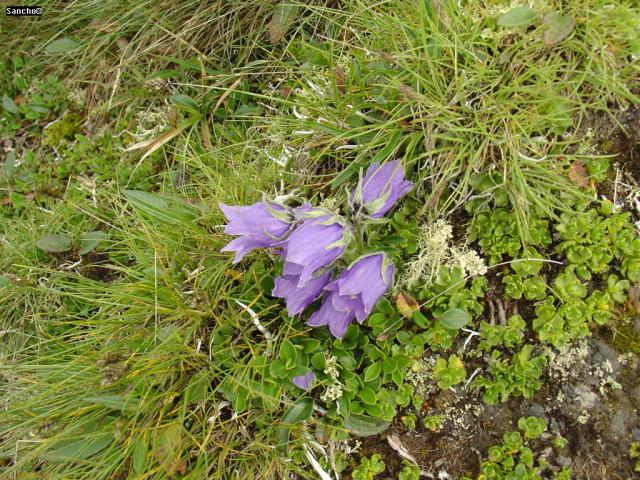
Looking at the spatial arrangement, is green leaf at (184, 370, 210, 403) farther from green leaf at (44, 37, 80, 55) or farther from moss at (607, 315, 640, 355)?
green leaf at (44, 37, 80, 55)

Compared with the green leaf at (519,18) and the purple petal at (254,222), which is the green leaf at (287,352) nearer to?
the purple petal at (254,222)

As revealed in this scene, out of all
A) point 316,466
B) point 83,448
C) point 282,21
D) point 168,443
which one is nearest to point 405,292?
point 316,466

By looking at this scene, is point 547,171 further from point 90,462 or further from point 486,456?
point 90,462

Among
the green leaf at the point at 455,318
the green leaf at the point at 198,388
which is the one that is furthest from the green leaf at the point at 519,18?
the green leaf at the point at 198,388

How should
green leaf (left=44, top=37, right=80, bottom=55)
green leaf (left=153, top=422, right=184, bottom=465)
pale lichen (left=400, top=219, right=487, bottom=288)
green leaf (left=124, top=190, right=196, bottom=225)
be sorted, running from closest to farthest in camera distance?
1. green leaf (left=153, top=422, right=184, bottom=465)
2. pale lichen (left=400, top=219, right=487, bottom=288)
3. green leaf (left=124, top=190, right=196, bottom=225)
4. green leaf (left=44, top=37, right=80, bottom=55)

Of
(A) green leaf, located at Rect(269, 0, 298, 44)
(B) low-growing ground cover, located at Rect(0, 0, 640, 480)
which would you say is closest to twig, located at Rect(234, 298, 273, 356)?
(B) low-growing ground cover, located at Rect(0, 0, 640, 480)

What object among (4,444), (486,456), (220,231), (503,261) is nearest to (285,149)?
(220,231)
